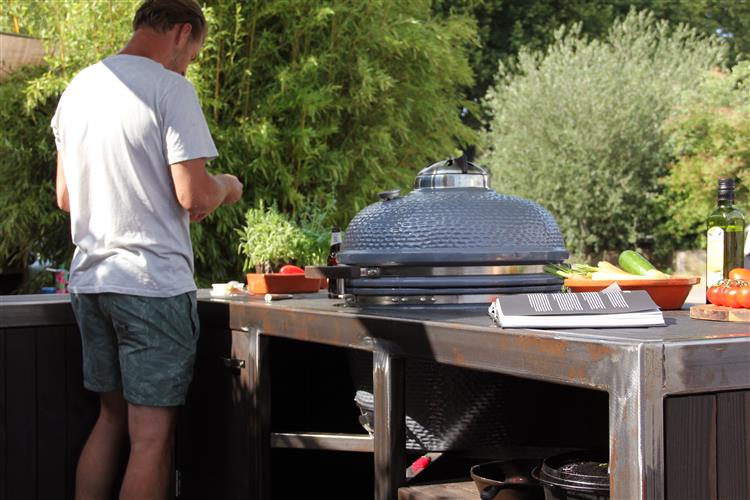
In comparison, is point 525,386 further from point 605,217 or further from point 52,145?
point 605,217

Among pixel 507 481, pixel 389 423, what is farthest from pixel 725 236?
pixel 389 423

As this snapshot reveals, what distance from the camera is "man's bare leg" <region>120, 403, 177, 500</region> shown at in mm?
2443

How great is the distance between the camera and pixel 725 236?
2180mm

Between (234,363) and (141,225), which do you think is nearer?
(141,225)

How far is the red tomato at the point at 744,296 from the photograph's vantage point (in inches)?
69.2

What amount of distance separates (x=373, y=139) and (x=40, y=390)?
5.88 metres

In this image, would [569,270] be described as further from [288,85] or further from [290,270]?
[288,85]

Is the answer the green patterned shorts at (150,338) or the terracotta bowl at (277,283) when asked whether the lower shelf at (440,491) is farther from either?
the terracotta bowl at (277,283)

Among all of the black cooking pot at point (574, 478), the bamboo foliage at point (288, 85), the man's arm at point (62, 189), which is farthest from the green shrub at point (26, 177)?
the black cooking pot at point (574, 478)

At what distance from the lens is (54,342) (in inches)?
116

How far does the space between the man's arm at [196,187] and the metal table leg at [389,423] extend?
0.75 m

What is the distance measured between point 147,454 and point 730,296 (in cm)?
146

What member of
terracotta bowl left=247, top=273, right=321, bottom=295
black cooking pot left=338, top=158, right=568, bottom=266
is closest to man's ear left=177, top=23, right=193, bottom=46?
terracotta bowl left=247, top=273, right=321, bottom=295

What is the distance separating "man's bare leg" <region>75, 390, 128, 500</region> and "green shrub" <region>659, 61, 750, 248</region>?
16.3m
